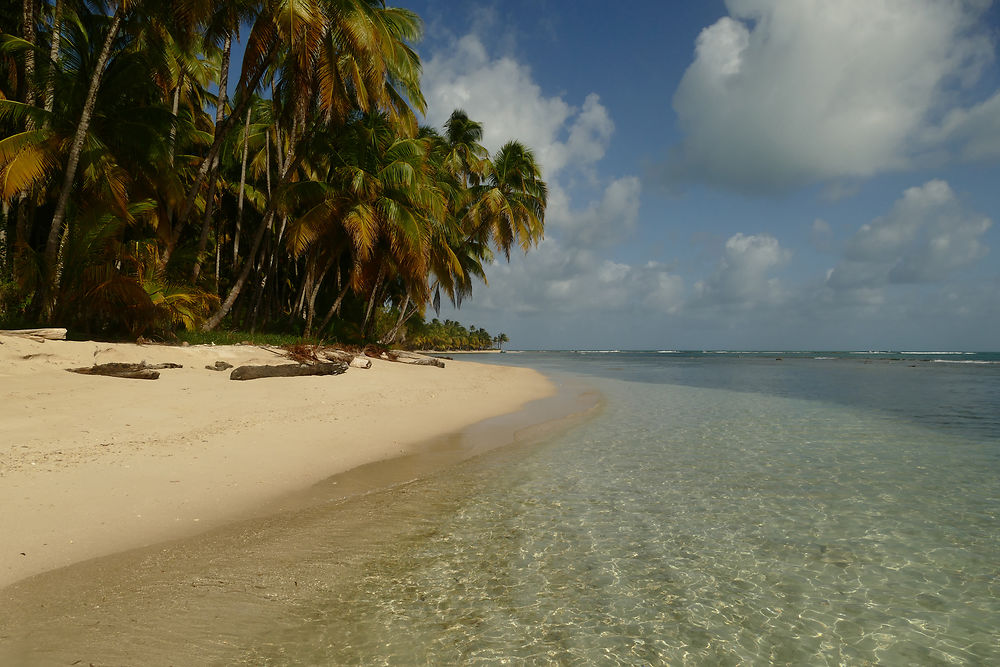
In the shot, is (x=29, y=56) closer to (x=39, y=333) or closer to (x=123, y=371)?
(x=39, y=333)

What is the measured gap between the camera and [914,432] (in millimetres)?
9789

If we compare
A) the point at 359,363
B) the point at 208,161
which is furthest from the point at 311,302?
the point at 208,161

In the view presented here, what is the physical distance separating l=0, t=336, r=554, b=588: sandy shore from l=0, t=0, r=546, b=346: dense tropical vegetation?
9.66 feet

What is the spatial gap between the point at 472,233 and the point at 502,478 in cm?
2503

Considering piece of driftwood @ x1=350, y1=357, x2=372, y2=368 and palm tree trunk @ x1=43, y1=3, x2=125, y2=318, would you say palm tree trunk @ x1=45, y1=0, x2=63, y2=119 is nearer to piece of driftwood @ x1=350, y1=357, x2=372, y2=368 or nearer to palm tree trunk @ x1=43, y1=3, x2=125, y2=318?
palm tree trunk @ x1=43, y1=3, x2=125, y2=318

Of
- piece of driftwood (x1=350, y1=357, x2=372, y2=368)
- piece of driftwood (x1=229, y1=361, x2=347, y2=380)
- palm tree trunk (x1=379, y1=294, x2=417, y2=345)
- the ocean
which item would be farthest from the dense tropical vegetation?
the ocean

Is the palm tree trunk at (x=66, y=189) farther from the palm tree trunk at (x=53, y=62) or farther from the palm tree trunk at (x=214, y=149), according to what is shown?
the palm tree trunk at (x=214, y=149)

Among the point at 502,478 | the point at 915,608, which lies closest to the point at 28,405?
the point at 502,478

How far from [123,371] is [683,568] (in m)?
9.29

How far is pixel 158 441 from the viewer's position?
225 inches

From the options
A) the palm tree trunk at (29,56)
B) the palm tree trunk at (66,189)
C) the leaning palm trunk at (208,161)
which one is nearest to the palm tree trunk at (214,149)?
the leaning palm trunk at (208,161)

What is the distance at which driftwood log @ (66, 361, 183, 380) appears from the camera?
825cm

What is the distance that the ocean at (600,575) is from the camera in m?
2.69

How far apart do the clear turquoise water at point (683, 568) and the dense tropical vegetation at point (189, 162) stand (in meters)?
10.4
